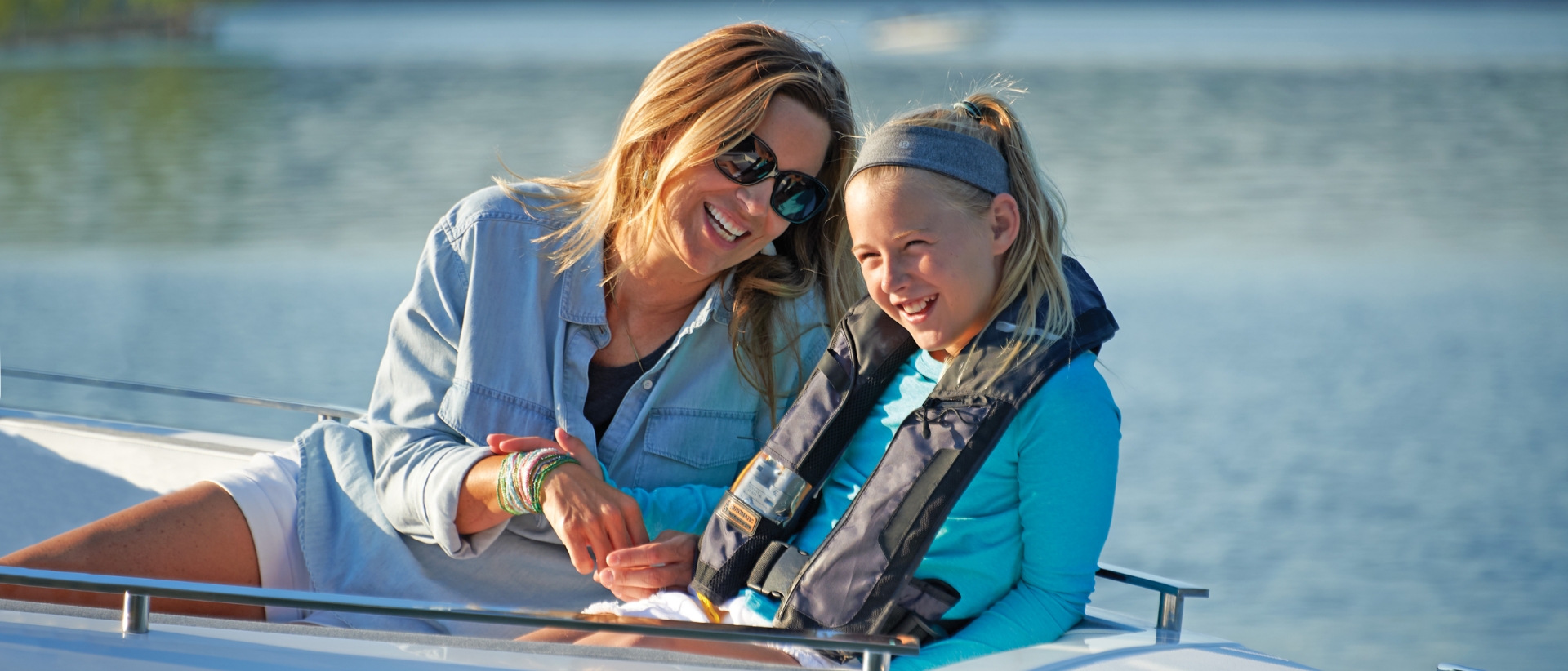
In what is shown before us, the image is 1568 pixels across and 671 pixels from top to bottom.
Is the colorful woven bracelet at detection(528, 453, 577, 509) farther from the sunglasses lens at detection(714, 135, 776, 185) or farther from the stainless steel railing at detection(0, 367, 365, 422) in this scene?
the stainless steel railing at detection(0, 367, 365, 422)

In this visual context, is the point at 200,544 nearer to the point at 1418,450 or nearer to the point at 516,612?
the point at 516,612

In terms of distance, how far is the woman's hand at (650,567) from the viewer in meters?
1.98

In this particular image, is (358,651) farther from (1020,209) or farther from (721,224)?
(1020,209)

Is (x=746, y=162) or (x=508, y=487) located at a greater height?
(x=746, y=162)

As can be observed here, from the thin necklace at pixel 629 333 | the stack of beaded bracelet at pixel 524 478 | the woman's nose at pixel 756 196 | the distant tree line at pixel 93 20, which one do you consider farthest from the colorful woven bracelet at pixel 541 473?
the distant tree line at pixel 93 20

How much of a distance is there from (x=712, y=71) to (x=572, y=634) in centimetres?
96

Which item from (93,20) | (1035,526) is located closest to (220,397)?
(1035,526)

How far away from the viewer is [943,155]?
189cm

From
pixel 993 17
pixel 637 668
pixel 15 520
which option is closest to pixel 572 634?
pixel 637 668

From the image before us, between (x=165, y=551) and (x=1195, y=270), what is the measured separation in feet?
27.2

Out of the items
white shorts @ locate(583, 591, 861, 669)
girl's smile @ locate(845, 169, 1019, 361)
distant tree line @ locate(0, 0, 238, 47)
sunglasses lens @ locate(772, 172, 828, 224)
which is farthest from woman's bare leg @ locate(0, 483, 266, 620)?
distant tree line @ locate(0, 0, 238, 47)

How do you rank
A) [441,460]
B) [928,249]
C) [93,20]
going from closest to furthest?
1. [928,249]
2. [441,460]
3. [93,20]

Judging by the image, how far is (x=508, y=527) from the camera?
2.25 metres

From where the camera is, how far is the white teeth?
2182 millimetres
